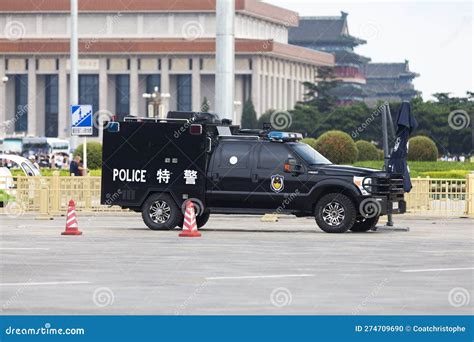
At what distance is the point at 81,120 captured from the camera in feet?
132

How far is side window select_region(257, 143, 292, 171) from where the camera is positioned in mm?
30141

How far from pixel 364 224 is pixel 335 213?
1.20m

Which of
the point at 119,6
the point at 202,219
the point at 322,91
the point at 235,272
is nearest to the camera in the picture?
the point at 235,272

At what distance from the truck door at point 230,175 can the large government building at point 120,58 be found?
11647 centimetres

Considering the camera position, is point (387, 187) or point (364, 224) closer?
point (387, 187)

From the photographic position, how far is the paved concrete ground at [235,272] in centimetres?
1552

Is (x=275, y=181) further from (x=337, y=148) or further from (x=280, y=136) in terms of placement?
(x=337, y=148)

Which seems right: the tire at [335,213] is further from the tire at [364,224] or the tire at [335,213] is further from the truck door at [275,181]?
the tire at [364,224]

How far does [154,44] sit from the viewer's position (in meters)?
149

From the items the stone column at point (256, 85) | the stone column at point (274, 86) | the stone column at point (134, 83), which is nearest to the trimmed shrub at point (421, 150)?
the stone column at point (256, 85)

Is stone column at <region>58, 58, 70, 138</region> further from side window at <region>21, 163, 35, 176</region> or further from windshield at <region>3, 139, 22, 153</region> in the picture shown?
side window at <region>21, 163, 35, 176</region>

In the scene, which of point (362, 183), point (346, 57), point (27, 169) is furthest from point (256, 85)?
point (362, 183)

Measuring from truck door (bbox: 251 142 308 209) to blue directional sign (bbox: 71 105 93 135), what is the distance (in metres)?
10.6
